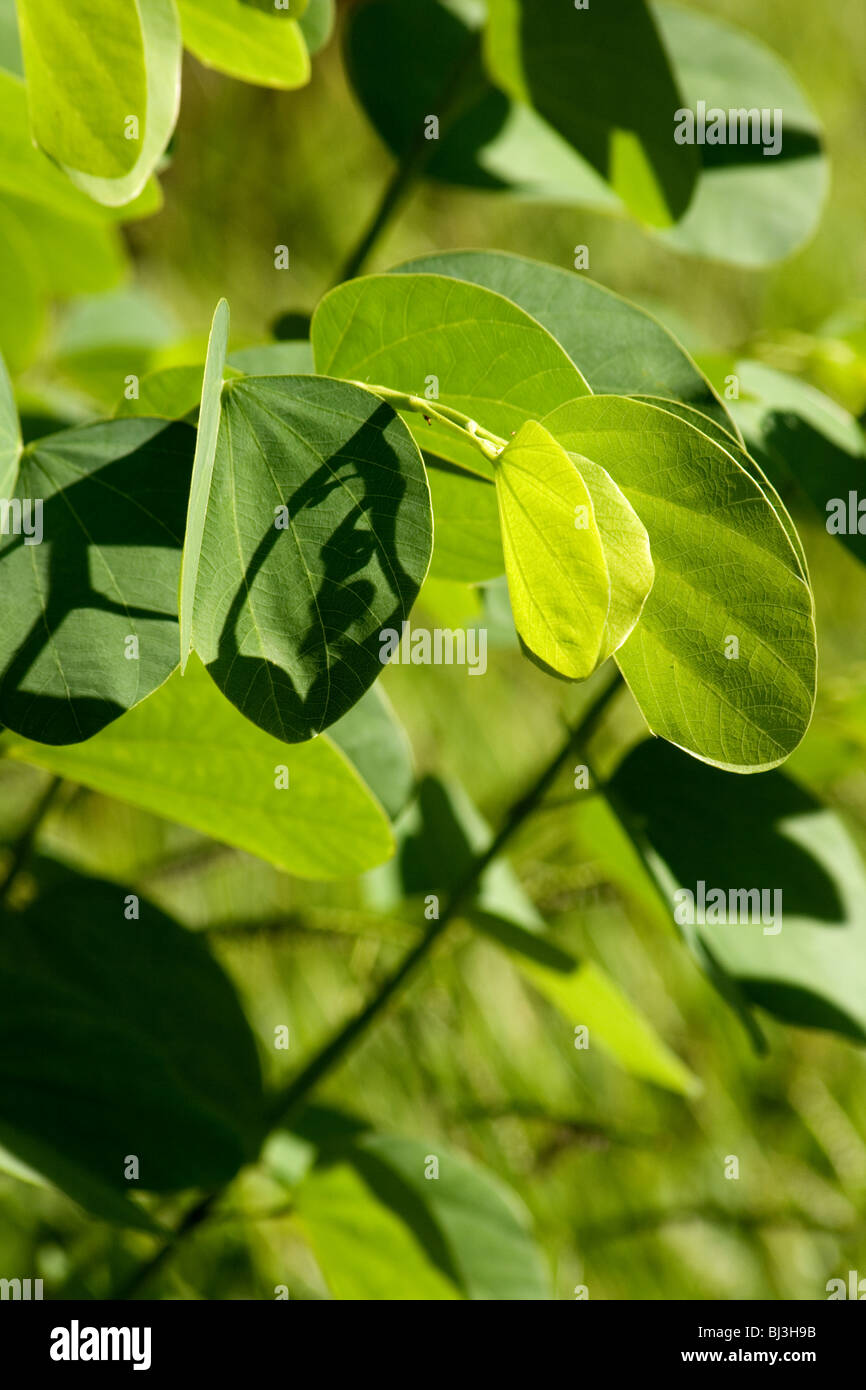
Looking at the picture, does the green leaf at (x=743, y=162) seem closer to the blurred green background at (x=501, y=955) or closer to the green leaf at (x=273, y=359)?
the blurred green background at (x=501, y=955)

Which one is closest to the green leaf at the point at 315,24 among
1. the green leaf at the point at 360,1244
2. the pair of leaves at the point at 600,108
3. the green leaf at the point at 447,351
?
the pair of leaves at the point at 600,108

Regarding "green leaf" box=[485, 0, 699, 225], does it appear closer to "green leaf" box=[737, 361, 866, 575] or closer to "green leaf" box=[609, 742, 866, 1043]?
"green leaf" box=[737, 361, 866, 575]

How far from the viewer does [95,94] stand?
0.22m

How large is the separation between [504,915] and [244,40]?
285mm

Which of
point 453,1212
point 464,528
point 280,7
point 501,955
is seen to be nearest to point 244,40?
point 280,7

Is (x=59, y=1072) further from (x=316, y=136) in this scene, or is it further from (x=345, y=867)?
(x=316, y=136)

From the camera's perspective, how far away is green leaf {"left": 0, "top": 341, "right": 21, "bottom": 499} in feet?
0.75

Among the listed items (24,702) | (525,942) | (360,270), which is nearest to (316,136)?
(360,270)

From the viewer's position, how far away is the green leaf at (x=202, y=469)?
17 cm

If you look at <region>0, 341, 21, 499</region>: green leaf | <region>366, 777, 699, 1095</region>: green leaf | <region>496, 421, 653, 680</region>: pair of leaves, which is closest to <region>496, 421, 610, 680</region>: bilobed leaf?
<region>496, 421, 653, 680</region>: pair of leaves

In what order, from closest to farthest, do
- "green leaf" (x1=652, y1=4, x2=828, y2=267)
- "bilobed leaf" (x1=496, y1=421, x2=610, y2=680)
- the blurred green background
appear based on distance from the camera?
"bilobed leaf" (x1=496, y1=421, x2=610, y2=680), "green leaf" (x1=652, y1=4, x2=828, y2=267), the blurred green background

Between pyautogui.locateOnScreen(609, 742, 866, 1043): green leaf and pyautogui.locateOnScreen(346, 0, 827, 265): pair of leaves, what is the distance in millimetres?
179

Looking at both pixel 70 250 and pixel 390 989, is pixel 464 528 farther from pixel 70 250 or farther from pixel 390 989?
pixel 70 250

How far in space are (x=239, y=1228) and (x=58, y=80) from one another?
81 cm
